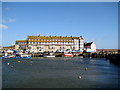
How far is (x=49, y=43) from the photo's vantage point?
12162 centimetres

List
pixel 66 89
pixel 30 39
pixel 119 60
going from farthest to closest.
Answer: pixel 30 39 < pixel 119 60 < pixel 66 89

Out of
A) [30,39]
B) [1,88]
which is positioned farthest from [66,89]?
[30,39]

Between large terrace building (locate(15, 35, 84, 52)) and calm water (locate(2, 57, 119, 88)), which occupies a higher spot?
large terrace building (locate(15, 35, 84, 52))

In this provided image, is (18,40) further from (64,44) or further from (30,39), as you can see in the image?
(64,44)

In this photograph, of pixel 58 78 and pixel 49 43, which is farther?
pixel 49 43

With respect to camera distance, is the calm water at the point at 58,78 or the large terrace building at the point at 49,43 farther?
the large terrace building at the point at 49,43

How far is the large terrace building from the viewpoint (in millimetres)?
119750

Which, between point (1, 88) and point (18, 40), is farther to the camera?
point (18, 40)

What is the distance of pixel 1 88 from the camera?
18.4m

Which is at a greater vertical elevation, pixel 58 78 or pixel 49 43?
pixel 49 43

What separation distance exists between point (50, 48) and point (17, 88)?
10480cm

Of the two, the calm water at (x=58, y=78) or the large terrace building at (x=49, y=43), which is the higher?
the large terrace building at (x=49, y=43)

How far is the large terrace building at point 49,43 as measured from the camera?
119750mm

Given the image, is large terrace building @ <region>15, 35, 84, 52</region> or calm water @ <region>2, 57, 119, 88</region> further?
large terrace building @ <region>15, 35, 84, 52</region>
